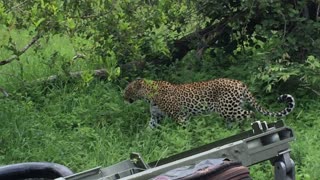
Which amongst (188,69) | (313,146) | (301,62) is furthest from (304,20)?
(313,146)

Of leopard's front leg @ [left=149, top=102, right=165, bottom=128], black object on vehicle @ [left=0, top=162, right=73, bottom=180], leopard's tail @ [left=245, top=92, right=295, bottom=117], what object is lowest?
leopard's tail @ [left=245, top=92, right=295, bottom=117]

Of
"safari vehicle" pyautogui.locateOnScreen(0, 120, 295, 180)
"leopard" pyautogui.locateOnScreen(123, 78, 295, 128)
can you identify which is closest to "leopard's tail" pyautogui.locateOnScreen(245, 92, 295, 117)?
"leopard" pyautogui.locateOnScreen(123, 78, 295, 128)

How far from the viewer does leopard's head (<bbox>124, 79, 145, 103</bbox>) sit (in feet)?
20.6

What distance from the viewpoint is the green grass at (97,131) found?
510 cm

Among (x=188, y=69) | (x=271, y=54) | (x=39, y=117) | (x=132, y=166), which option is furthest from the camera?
(x=188, y=69)

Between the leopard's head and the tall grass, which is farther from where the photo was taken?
the leopard's head

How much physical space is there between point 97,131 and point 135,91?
0.75 m

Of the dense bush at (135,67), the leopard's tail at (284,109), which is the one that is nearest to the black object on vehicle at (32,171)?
the dense bush at (135,67)

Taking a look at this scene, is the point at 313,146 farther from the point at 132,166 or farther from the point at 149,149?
the point at 132,166

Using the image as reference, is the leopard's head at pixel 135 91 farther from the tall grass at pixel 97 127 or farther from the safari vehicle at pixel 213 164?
the safari vehicle at pixel 213 164

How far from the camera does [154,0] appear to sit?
614 centimetres

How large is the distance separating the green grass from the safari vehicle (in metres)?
2.62

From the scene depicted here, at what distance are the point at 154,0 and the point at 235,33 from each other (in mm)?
1659

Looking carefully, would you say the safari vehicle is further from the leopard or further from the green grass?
the leopard
